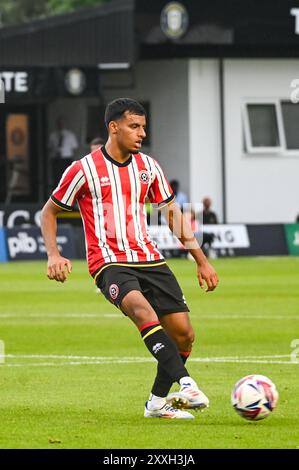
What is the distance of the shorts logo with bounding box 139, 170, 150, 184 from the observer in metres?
11.0

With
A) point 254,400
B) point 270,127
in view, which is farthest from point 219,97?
point 254,400

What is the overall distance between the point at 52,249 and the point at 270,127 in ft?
108

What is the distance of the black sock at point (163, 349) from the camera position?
1042cm

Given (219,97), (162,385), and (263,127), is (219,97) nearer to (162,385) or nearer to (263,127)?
(263,127)

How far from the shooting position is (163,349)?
10.4 m

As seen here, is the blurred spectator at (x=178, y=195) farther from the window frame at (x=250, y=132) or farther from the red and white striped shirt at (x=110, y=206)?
the red and white striped shirt at (x=110, y=206)

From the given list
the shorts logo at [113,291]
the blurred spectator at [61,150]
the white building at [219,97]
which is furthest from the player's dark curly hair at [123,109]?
the blurred spectator at [61,150]

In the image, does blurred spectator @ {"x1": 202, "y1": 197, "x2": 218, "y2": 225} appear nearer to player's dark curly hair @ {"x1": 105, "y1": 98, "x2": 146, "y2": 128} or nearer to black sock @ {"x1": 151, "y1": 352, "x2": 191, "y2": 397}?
player's dark curly hair @ {"x1": 105, "y1": 98, "x2": 146, "y2": 128}

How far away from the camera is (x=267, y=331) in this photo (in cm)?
1864

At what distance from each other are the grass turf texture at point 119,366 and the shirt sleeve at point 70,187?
5.48ft

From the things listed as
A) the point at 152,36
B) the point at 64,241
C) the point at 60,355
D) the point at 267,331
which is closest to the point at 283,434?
the point at 60,355

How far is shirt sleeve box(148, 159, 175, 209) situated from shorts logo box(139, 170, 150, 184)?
0.12 meters
